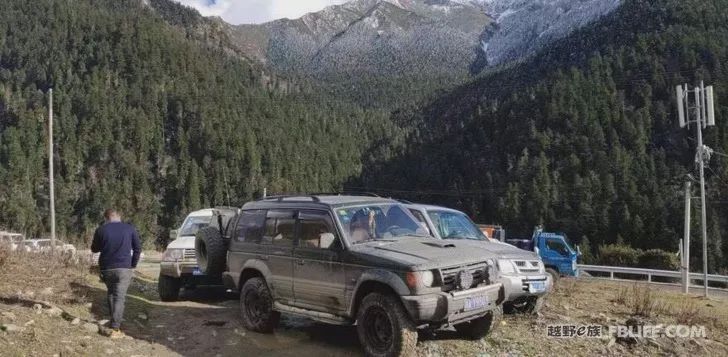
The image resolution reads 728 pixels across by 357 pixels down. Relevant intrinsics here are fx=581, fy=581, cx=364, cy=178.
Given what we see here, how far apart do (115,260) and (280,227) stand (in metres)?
2.34

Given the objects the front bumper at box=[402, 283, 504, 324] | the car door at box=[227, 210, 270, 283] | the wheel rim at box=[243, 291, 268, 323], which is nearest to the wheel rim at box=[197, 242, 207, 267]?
the car door at box=[227, 210, 270, 283]

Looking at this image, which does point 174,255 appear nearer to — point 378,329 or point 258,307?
point 258,307

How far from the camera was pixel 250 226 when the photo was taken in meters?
8.90

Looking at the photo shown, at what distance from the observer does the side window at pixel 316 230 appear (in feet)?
24.7

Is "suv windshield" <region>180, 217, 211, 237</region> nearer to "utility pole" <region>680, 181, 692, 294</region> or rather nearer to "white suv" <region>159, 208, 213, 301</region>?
"white suv" <region>159, 208, 213, 301</region>

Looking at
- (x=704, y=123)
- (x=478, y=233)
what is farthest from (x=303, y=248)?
(x=704, y=123)

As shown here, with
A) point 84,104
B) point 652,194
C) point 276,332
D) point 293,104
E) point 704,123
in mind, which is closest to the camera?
point 276,332

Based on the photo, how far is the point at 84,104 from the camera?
452ft

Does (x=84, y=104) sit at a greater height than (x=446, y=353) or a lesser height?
greater

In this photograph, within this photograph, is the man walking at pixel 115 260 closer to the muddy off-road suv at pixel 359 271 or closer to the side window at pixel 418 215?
the muddy off-road suv at pixel 359 271

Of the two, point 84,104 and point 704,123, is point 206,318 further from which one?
point 84,104

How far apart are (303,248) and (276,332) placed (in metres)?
1.60

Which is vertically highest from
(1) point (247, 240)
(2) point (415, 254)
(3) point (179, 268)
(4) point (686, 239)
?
(1) point (247, 240)

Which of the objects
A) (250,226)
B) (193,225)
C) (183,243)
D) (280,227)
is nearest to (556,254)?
(193,225)
